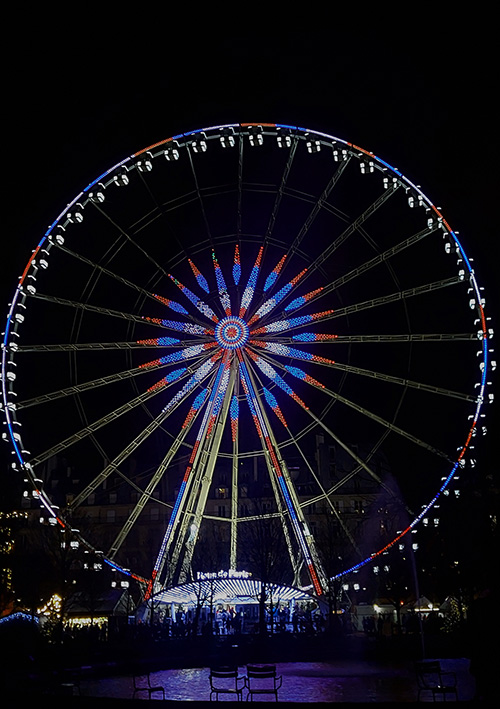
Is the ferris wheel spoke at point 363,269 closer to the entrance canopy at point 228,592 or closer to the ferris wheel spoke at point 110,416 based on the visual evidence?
the ferris wheel spoke at point 110,416

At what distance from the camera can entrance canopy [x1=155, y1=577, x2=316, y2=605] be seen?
40625 millimetres

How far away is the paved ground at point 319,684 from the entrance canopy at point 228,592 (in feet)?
41.3

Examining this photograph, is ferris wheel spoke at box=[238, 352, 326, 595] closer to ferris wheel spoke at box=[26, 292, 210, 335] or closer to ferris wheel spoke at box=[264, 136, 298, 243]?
ferris wheel spoke at box=[26, 292, 210, 335]

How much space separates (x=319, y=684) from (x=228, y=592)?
2528 cm

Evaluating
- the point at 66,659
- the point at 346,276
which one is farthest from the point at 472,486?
the point at 66,659

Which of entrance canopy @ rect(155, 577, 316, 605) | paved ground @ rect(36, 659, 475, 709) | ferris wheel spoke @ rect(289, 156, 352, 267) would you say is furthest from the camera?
entrance canopy @ rect(155, 577, 316, 605)

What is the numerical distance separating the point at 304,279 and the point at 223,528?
46087 millimetres

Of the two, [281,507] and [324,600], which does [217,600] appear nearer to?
[324,600]

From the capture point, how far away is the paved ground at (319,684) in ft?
57.2

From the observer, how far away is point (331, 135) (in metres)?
33.3

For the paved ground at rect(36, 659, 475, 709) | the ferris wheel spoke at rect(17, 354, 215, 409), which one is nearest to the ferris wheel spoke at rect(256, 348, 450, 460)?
the ferris wheel spoke at rect(17, 354, 215, 409)

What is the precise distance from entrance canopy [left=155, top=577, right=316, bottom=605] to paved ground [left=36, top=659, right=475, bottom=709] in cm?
1260

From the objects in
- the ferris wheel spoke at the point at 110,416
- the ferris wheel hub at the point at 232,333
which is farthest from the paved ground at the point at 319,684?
the ferris wheel hub at the point at 232,333

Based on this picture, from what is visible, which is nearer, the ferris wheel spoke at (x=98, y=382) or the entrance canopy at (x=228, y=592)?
the ferris wheel spoke at (x=98, y=382)
